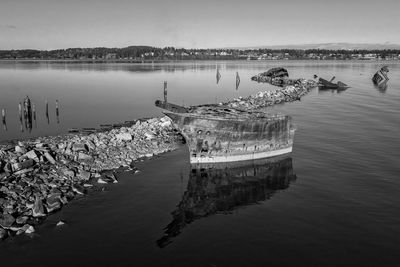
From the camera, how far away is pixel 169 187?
76.6 ft

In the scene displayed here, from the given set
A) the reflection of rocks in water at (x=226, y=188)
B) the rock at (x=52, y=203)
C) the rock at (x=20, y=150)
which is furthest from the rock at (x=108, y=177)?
the rock at (x=20, y=150)

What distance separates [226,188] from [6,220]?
13191 millimetres

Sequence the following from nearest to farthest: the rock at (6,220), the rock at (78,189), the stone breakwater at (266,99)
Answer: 1. the rock at (6,220)
2. the rock at (78,189)
3. the stone breakwater at (266,99)

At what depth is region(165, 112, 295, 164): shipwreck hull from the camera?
1060 inches

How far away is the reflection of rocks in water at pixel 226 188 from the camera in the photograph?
64.8ft

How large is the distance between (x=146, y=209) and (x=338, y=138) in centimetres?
2450

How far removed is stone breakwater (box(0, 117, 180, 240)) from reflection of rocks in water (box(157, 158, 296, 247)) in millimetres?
5640

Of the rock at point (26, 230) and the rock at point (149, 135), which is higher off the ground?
the rock at point (149, 135)

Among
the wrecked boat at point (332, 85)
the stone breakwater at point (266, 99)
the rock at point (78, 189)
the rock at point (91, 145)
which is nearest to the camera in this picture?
the rock at point (78, 189)

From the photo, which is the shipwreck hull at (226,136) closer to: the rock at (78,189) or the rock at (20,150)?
the rock at (78,189)

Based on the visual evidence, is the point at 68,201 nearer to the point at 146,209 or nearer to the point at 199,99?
the point at 146,209

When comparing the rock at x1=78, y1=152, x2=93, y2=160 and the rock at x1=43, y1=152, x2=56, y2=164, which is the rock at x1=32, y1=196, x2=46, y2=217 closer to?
the rock at x1=43, y1=152, x2=56, y2=164

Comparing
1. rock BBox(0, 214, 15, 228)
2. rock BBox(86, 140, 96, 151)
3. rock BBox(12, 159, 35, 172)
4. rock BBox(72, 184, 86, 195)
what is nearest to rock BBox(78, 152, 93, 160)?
rock BBox(86, 140, 96, 151)

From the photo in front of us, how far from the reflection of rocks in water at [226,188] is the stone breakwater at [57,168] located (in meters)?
5.64
